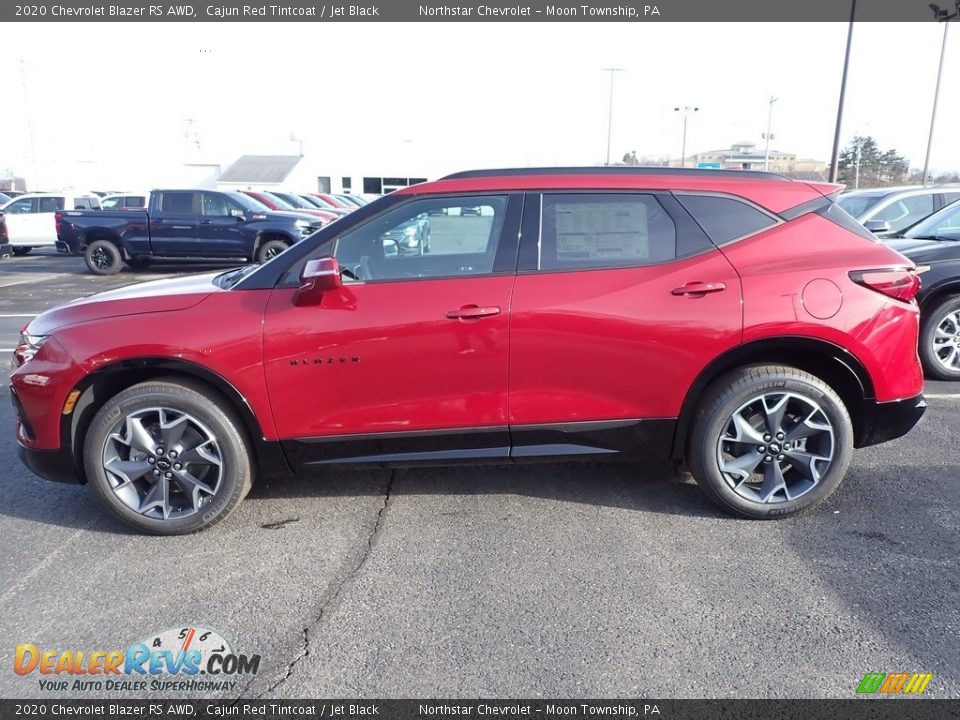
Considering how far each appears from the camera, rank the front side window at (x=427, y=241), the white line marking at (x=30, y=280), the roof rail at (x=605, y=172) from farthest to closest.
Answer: the white line marking at (x=30, y=280)
the roof rail at (x=605, y=172)
the front side window at (x=427, y=241)

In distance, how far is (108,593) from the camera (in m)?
3.08

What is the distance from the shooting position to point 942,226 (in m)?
6.93

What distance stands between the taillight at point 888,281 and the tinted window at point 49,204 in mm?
22499

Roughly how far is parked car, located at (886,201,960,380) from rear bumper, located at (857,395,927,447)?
3084mm

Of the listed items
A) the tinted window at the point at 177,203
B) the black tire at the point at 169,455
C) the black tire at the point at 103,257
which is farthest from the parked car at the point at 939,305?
the black tire at the point at 103,257

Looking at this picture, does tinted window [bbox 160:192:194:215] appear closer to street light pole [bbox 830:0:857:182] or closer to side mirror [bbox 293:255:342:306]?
side mirror [bbox 293:255:342:306]

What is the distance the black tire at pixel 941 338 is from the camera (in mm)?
6211

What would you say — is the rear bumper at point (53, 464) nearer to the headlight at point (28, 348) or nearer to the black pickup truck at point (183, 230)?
the headlight at point (28, 348)

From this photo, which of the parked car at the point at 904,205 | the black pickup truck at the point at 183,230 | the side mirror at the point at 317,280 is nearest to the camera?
the side mirror at the point at 317,280

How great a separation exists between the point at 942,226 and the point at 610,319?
545cm

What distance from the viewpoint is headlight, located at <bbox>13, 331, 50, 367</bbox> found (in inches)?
140

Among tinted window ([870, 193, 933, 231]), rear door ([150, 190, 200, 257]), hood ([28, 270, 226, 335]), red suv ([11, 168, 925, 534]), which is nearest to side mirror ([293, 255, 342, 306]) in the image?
red suv ([11, 168, 925, 534])

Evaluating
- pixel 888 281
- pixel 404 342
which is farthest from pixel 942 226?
pixel 404 342

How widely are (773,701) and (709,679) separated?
22 cm
